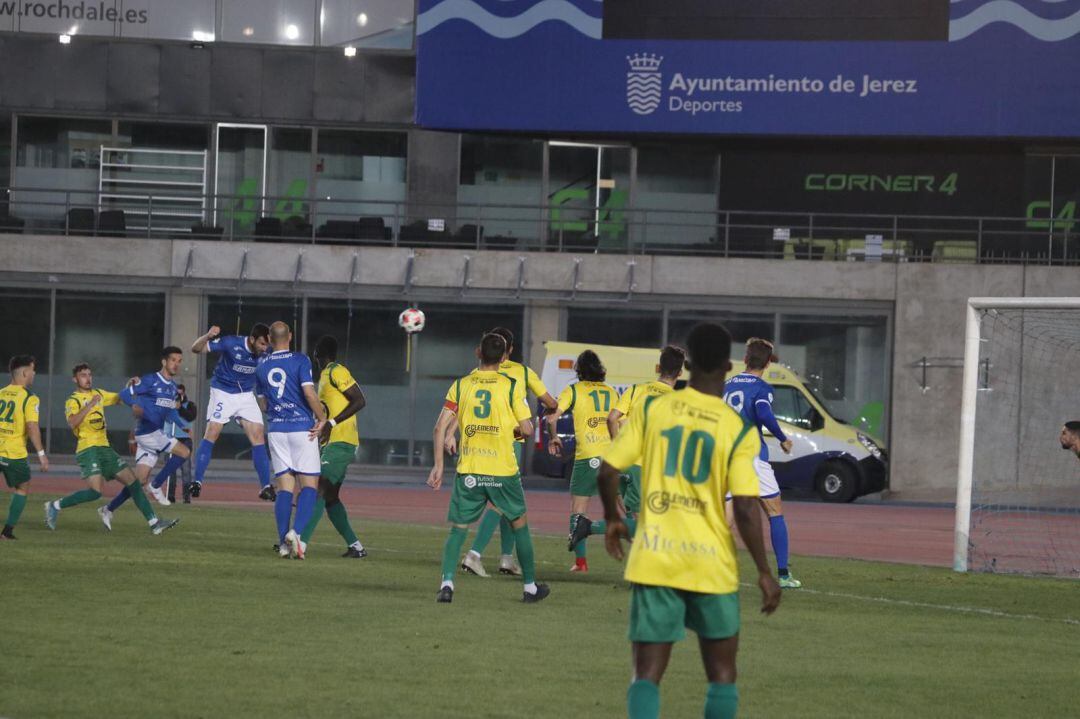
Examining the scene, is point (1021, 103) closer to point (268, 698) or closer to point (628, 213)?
point (628, 213)

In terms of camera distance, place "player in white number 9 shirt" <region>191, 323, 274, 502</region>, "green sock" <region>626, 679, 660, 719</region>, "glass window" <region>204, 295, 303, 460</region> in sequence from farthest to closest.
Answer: "glass window" <region>204, 295, 303, 460</region> → "player in white number 9 shirt" <region>191, 323, 274, 502</region> → "green sock" <region>626, 679, 660, 719</region>

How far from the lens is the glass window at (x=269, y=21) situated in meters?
35.1

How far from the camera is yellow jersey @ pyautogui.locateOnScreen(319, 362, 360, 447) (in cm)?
1551

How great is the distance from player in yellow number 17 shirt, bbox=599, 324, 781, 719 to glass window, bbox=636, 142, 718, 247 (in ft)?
94.5

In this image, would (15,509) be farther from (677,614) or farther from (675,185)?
(675,185)

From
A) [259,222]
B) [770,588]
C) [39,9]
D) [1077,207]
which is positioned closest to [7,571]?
[770,588]

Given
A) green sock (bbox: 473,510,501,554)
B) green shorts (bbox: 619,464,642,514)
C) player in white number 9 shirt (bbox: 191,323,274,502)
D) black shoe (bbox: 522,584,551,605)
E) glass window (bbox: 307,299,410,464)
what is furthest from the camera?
glass window (bbox: 307,299,410,464)

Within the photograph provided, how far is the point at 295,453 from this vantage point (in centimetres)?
1509

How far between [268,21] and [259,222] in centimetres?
433

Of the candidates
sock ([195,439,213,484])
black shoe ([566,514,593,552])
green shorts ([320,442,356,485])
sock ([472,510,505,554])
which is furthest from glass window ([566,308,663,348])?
sock ([472,510,505,554])

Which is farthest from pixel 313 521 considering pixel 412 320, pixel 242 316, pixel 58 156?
pixel 58 156

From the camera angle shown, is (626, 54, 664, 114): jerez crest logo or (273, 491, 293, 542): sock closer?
(273, 491, 293, 542): sock

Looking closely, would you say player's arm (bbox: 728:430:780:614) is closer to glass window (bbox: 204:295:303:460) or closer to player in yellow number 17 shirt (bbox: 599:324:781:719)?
player in yellow number 17 shirt (bbox: 599:324:781:719)

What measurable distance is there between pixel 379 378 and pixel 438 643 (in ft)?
80.1
